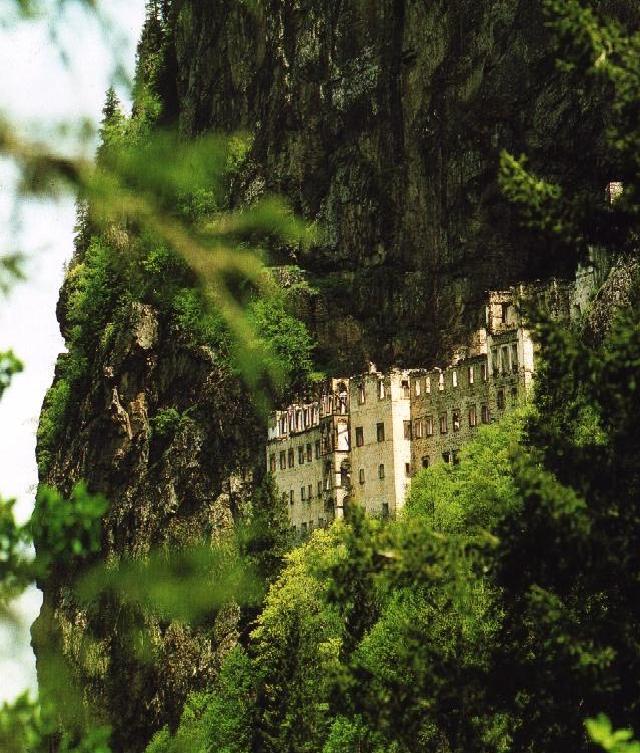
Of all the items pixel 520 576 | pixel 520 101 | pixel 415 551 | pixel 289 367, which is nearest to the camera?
pixel 289 367

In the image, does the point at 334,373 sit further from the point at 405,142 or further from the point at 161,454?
the point at 161,454

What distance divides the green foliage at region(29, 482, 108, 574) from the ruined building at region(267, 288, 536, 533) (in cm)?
8093

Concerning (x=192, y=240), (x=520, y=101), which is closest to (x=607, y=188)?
(x=520, y=101)

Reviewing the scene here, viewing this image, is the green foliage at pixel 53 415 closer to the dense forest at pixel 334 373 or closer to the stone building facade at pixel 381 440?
the dense forest at pixel 334 373

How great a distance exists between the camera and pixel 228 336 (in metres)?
10.5

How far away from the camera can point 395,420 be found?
9862 cm

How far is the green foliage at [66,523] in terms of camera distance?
9.64 metres

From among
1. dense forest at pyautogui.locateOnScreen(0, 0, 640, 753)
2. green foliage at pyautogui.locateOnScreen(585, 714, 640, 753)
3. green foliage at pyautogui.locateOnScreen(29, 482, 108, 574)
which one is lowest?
green foliage at pyautogui.locateOnScreen(585, 714, 640, 753)

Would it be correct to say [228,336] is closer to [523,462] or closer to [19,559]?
[19,559]

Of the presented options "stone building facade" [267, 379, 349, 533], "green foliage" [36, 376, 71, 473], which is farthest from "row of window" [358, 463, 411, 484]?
"green foliage" [36, 376, 71, 473]

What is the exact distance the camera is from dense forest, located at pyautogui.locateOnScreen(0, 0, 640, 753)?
10203mm

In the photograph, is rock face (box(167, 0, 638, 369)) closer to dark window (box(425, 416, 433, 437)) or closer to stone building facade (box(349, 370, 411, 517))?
stone building facade (box(349, 370, 411, 517))

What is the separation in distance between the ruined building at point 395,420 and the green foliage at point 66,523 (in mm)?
80931

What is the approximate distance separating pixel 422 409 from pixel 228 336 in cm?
8795
